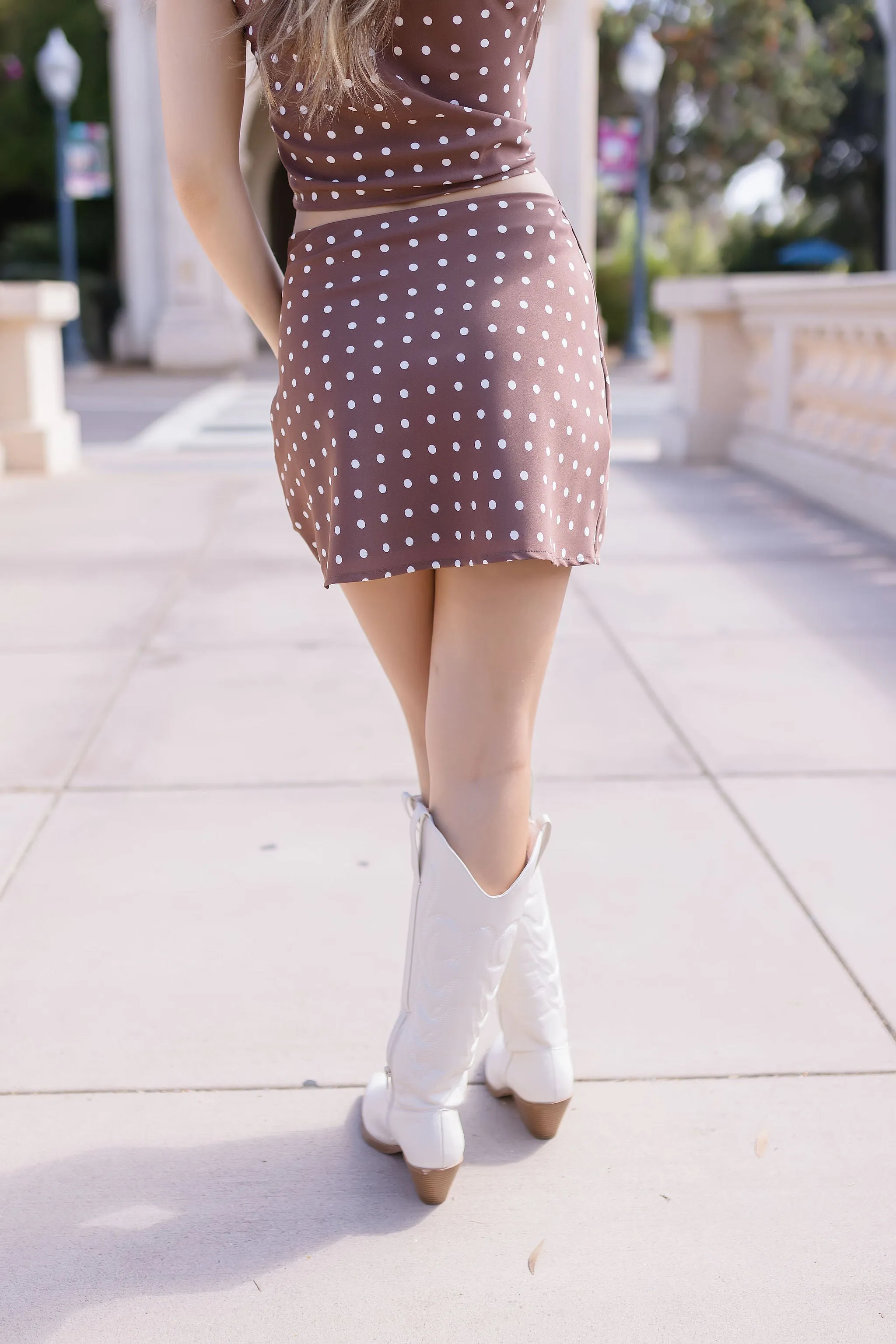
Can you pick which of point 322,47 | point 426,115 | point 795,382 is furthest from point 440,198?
point 795,382

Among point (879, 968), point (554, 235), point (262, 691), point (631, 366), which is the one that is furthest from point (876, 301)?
point (631, 366)

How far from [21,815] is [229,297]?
18.2m

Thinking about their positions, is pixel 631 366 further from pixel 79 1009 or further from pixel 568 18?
pixel 79 1009

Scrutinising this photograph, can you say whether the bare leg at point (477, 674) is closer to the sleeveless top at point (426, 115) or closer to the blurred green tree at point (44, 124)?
the sleeveless top at point (426, 115)

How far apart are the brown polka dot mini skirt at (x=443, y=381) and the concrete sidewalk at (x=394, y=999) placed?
908 mm

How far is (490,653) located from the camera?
5.78 ft

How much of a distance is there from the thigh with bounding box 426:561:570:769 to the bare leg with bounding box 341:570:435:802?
0.04 meters

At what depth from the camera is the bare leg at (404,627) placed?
1808mm

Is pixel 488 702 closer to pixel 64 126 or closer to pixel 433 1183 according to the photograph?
pixel 433 1183

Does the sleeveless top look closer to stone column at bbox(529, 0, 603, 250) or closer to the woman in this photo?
the woman

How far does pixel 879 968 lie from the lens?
2590 mm

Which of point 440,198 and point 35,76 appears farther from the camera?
point 35,76

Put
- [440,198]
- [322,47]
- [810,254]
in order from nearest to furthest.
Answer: [322,47] → [440,198] → [810,254]

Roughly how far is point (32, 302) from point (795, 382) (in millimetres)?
4716
